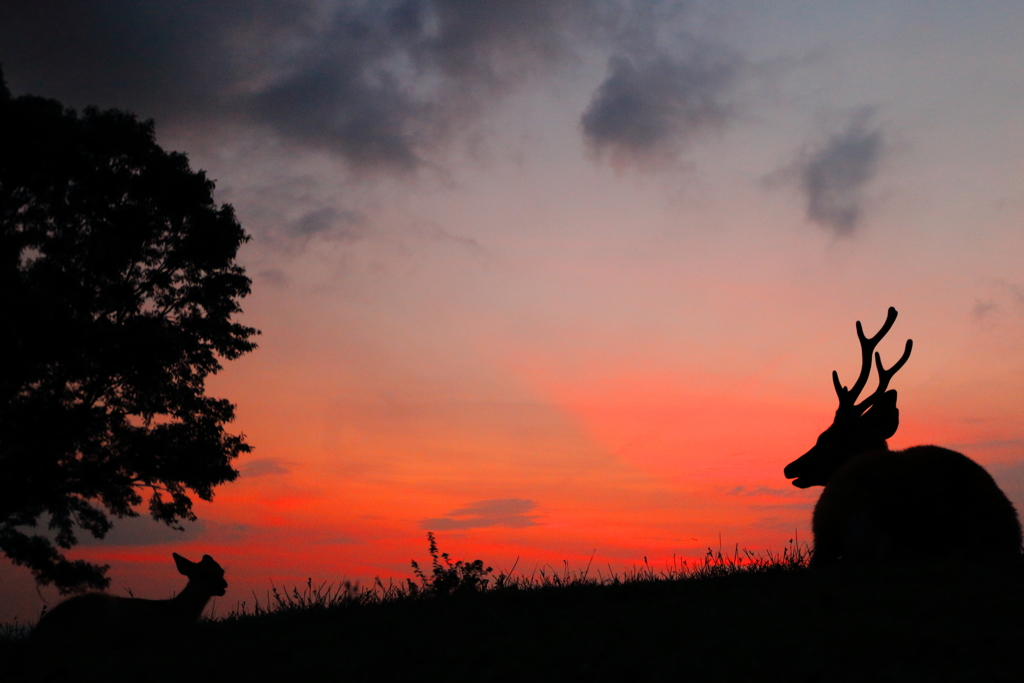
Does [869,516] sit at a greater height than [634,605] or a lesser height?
greater

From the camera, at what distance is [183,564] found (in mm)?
10719

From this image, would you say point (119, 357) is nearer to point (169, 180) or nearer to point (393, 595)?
point (169, 180)

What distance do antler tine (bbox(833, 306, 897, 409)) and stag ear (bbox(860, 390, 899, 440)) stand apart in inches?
16.2

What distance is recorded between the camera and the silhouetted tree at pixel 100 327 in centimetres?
1767

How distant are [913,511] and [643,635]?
125 inches

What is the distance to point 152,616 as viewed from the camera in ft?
30.7

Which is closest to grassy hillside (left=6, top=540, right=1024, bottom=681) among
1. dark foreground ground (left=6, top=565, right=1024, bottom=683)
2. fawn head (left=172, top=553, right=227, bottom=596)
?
dark foreground ground (left=6, top=565, right=1024, bottom=683)

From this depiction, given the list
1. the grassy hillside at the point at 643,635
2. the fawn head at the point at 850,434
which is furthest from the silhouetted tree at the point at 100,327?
the fawn head at the point at 850,434

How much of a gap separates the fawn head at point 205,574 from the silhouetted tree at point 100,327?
8.55 meters

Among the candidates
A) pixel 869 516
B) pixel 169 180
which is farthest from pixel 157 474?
pixel 869 516

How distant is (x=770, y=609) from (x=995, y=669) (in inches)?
63.7

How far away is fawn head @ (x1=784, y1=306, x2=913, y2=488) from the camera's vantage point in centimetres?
991

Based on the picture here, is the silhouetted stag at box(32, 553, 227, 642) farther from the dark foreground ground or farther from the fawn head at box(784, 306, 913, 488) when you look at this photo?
the fawn head at box(784, 306, 913, 488)

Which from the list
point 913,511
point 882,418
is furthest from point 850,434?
point 913,511
